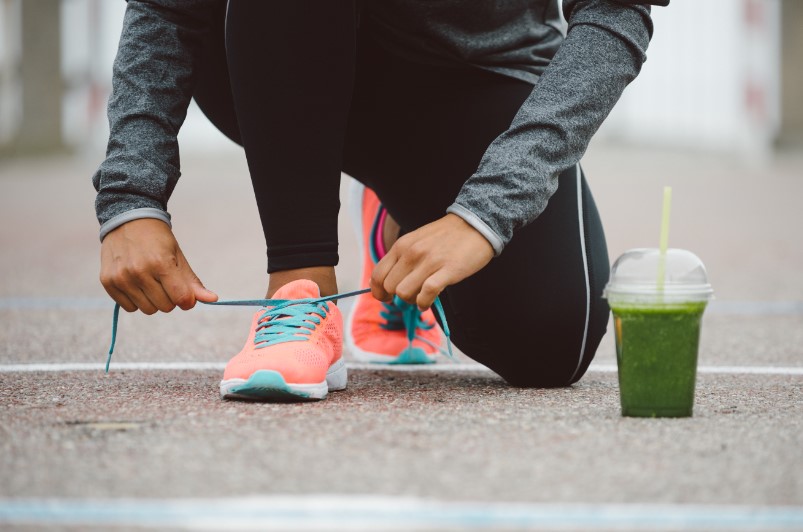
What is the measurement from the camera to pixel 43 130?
12742mm

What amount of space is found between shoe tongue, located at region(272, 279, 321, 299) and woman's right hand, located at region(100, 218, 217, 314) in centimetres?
10

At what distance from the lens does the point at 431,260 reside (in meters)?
1.41

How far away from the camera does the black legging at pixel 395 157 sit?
1.61m

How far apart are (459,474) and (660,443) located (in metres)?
0.27

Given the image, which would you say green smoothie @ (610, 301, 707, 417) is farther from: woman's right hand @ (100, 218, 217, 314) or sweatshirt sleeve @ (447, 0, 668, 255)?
woman's right hand @ (100, 218, 217, 314)

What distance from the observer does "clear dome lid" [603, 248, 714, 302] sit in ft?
4.46

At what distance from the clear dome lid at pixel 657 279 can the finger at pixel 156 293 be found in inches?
23.3

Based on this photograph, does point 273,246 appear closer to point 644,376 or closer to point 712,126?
point 644,376

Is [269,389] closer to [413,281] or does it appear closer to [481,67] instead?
[413,281]

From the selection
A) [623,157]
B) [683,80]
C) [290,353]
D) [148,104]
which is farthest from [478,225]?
[683,80]

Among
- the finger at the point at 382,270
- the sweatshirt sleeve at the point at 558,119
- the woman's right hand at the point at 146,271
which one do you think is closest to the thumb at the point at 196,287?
the woman's right hand at the point at 146,271

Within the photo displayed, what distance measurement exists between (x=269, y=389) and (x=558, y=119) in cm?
52

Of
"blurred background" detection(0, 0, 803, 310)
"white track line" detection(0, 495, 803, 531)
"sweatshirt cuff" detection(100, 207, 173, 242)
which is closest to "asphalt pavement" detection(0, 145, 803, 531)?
"white track line" detection(0, 495, 803, 531)

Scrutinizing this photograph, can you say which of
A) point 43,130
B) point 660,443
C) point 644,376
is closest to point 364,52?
point 644,376
